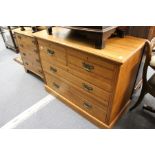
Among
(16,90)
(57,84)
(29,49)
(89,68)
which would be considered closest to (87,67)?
(89,68)

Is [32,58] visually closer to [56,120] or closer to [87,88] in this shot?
[56,120]

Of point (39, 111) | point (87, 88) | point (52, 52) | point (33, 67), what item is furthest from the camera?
point (33, 67)

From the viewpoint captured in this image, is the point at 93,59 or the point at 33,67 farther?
the point at 33,67

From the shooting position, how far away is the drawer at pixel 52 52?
137 centimetres

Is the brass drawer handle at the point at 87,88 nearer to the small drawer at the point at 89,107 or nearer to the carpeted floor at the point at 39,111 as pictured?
the small drawer at the point at 89,107

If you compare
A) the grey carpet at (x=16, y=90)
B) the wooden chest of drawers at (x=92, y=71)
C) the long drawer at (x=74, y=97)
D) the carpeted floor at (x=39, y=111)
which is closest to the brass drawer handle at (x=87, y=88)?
the wooden chest of drawers at (x=92, y=71)

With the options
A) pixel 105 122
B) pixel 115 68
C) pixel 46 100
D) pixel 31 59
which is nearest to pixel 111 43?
pixel 115 68

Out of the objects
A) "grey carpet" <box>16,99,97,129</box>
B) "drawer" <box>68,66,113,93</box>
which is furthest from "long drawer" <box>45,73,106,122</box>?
"drawer" <box>68,66,113,93</box>

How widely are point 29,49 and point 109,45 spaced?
1310 mm

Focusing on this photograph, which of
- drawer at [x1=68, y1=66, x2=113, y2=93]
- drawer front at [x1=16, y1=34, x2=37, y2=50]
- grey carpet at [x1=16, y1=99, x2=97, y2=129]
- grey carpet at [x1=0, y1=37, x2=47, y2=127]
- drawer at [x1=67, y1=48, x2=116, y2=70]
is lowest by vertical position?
grey carpet at [x1=16, y1=99, x2=97, y2=129]

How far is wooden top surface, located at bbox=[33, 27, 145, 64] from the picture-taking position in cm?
101

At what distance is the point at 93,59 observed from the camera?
1.11 meters

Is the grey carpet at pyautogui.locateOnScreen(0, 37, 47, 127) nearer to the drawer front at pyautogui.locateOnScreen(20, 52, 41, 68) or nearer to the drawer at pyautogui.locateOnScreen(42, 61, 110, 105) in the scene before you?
the drawer front at pyautogui.locateOnScreen(20, 52, 41, 68)

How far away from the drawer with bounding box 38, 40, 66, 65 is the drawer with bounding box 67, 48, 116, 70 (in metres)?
0.12
